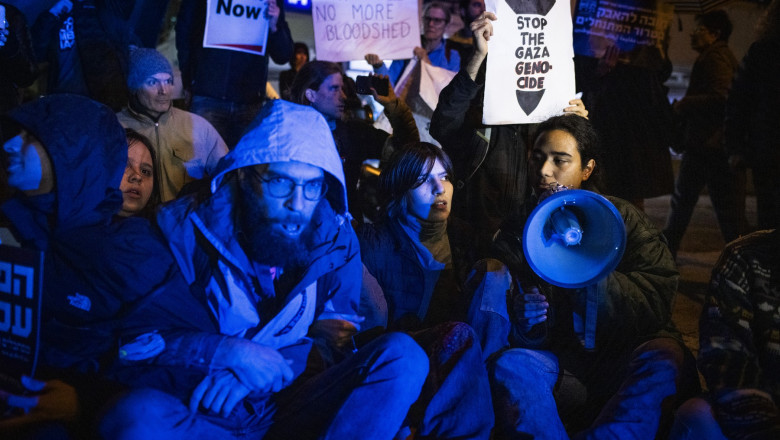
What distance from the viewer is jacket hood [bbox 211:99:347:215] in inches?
100.0

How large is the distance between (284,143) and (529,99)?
6.09ft

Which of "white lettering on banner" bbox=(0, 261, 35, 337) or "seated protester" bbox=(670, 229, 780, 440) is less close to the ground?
"white lettering on banner" bbox=(0, 261, 35, 337)

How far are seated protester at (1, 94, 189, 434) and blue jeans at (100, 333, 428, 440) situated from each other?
280 millimetres

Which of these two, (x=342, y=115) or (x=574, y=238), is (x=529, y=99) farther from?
(x=342, y=115)

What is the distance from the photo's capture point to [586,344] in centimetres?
292

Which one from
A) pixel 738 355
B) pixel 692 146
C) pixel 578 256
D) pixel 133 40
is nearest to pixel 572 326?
pixel 578 256

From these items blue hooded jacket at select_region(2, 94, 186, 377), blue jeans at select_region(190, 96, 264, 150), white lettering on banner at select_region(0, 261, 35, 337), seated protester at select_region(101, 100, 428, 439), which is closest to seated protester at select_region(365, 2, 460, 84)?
blue jeans at select_region(190, 96, 264, 150)

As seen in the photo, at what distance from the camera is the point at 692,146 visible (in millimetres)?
5660

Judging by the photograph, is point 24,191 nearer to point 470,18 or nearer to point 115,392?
point 115,392

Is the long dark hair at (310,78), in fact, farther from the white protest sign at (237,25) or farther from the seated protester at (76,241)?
the seated protester at (76,241)

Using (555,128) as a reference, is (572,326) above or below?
below

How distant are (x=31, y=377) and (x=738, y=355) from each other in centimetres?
262

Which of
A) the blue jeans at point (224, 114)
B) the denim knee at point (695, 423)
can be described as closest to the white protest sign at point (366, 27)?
the blue jeans at point (224, 114)

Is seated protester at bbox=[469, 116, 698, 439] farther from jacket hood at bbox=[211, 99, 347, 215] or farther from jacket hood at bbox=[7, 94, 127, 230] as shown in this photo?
jacket hood at bbox=[7, 94, 127, 230]
